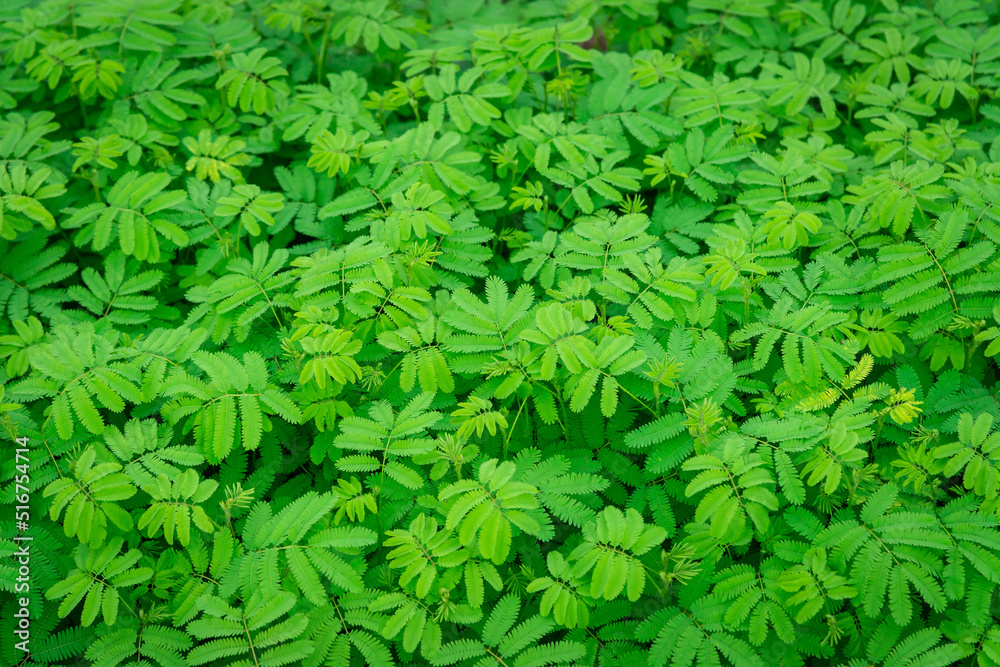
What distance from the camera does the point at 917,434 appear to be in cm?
276

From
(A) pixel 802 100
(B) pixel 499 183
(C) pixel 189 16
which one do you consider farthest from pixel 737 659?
(C) pixel 189 16

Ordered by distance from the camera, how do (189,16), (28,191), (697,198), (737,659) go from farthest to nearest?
(189,16), (697,198), (28,191), (737,659)

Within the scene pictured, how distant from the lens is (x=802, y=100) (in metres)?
3.69

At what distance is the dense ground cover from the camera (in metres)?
2.39

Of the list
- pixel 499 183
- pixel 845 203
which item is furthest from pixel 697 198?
pixel 499 183

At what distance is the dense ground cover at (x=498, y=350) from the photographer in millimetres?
2391

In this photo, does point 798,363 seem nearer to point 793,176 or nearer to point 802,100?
point 793,176

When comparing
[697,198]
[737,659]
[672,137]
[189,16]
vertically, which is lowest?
[737,659]

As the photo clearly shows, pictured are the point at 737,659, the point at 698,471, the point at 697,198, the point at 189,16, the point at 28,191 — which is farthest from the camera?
the point at 189,16

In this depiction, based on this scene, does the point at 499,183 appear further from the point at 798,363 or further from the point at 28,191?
the point at 28,191

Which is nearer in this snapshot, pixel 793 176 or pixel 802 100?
pixel 793 176

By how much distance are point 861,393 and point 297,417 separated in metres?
2.15

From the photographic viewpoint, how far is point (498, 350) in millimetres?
2732

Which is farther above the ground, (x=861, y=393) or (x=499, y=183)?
(x=499, y=183)
